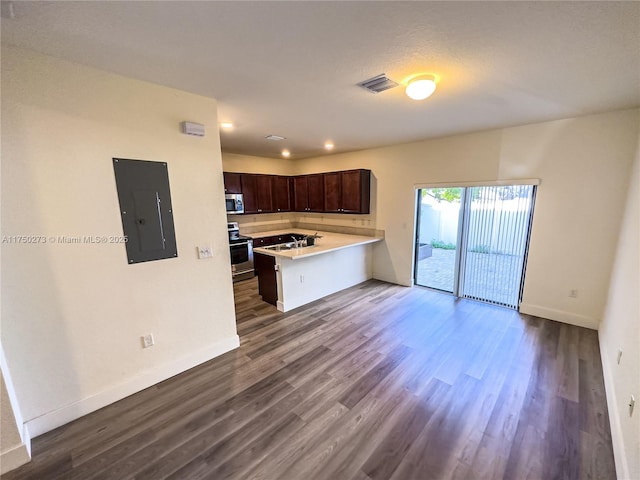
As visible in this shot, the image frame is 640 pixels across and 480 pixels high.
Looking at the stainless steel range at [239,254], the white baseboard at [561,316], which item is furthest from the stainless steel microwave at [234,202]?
the white baseboard at [561,316]

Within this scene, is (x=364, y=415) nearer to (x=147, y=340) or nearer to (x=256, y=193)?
(x=147, y=340)

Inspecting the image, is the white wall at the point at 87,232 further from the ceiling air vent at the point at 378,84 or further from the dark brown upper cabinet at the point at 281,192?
the dark brown upper cabinet at the point at 281,192

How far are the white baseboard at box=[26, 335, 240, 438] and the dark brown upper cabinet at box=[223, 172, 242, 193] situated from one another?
3.21 m

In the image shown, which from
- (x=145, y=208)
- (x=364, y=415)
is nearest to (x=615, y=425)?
(x=364, y=415)

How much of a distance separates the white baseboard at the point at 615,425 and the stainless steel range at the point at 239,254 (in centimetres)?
504

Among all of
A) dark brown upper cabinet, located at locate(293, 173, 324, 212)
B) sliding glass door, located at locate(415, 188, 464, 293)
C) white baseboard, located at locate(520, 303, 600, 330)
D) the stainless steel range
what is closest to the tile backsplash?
dark brown upper cabinet, located at locate(293, 173, 324, 212)

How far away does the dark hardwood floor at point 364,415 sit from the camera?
1643 millimetres

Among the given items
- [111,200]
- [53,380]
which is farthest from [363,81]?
[53,380]

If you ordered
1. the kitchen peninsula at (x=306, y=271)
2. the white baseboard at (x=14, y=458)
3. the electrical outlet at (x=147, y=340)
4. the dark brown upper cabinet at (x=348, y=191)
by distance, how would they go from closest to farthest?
the white baseboard at (x=14, y=458), the electrical outlet at (x=147, y=340), the kitchen peninsula at (x=306, y=271), the dark brown upper cabinet at (x=348, y=191)

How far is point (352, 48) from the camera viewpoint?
5.47ft

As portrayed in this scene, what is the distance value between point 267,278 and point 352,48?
3241 millimetres

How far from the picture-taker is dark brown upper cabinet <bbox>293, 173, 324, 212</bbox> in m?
5.66

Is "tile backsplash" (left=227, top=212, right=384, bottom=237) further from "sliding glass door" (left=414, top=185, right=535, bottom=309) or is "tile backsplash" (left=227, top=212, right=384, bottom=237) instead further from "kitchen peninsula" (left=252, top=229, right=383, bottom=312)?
"sliding glass door" (left=414, top=185, right=535, bottom=309)

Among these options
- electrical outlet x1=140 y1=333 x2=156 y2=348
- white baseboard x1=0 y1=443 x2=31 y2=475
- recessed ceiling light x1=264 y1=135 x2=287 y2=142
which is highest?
recessed ceiling light x1=264 y1=135 x2=287 y2=142
